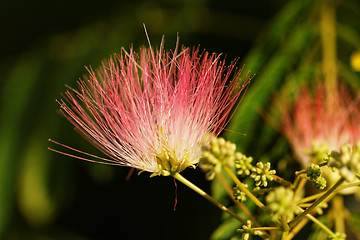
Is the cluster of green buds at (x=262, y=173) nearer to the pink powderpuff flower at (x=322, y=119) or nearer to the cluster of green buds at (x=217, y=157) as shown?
the cluster of green buds at (x=217, y=157)

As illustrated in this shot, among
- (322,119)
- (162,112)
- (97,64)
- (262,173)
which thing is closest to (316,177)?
(262,173)

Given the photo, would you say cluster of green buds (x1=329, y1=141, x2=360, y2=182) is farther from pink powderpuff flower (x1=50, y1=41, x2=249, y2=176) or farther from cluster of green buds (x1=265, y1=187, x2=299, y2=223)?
pink powderpuff flower (x1=50, y1=41, x2=249, y2=176)

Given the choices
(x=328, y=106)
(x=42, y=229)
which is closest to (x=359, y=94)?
(x=328, y=106)

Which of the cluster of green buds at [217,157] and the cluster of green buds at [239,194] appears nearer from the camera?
the cluster of green buds at [217,157]

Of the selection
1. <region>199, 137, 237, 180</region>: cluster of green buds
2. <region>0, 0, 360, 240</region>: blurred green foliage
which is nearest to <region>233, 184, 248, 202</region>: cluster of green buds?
<region>199, 137, 237, 180</region>: cluster of green buds

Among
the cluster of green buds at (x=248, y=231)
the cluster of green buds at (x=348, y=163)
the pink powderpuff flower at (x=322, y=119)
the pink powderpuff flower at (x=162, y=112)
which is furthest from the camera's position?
the pink powderpuff flower at (x=322, y=119)

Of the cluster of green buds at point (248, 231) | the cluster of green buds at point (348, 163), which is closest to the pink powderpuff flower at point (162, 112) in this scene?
the cluster of green buds at point (248, 231)
